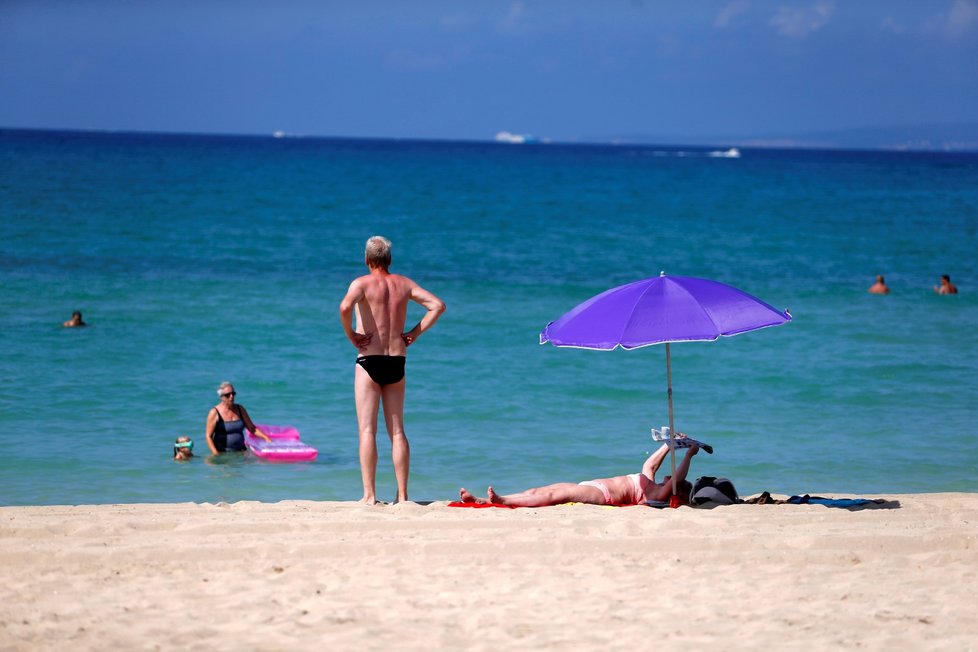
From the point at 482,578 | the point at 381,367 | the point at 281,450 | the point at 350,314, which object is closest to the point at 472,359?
the point at 281,450

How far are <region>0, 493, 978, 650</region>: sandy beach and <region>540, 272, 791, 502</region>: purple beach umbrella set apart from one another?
1.09 metres

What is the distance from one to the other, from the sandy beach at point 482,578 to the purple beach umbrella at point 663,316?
1093mm

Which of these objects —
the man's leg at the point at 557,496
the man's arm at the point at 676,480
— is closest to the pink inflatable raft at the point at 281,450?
the man's leg at the point at 557,496

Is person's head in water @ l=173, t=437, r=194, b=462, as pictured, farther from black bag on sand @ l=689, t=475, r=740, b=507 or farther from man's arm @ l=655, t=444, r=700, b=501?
black bag on sand @ l=689, t=475, r=740, b=507

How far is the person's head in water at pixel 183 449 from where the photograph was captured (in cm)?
1002

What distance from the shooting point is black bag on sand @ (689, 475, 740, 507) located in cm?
744

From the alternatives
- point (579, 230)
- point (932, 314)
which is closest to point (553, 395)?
point (932, 314)

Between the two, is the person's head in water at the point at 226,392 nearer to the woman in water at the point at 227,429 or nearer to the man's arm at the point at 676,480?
the woman in water at the point at 227,429

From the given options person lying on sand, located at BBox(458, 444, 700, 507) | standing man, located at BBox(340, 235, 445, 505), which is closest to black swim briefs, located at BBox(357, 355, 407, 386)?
standing man, located at BBox(340, 235, 445, 505)

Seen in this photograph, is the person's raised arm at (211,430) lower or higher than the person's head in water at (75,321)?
lower

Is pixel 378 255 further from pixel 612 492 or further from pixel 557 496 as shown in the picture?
pixel 612 492

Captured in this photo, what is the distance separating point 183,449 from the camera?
32.9 feet

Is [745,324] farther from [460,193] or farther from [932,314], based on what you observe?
[460,193]

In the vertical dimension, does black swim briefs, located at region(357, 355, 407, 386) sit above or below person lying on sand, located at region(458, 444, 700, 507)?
above
